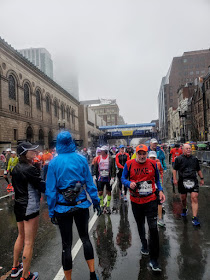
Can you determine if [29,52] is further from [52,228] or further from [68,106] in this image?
[52,228]

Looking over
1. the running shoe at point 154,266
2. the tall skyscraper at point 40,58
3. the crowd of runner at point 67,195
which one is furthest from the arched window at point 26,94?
the tall skyscraper at point 40,58

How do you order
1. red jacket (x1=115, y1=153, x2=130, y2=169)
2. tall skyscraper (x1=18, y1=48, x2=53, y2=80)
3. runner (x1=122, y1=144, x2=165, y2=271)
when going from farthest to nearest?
tall skyscraper (x1=18, y1=48, x2=53, y2=80)
red jacket (x1=115, y1=153, x2=130, y2=169)
runner (x1=122, y1=144, x2=165, y2=271)

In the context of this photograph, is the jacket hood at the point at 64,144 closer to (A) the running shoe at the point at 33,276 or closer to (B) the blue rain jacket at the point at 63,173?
(B) the blue rain jacket at the point at 63,173

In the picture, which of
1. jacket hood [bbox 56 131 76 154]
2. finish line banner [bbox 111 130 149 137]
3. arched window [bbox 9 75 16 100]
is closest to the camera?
jacket hood [bbox 56 131 76 154]

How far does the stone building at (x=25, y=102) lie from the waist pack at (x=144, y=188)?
17.8 meters

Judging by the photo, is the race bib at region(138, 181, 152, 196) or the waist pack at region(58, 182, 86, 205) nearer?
the waist pack at region(58, 182, 86, 205)

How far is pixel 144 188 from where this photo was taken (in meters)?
3.45

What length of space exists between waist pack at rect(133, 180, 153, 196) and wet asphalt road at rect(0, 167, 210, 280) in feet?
3.59

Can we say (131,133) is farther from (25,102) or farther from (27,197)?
(27,197)

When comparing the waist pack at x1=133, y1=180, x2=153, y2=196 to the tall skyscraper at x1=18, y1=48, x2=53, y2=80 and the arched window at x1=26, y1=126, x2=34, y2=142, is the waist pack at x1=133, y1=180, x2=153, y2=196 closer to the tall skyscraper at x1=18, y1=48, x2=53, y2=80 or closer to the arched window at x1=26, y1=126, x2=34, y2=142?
the arched window at x1=26, y1=126, x2=34, y2=142

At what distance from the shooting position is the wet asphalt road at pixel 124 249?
10.2ft

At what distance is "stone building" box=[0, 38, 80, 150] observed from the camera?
942 inches

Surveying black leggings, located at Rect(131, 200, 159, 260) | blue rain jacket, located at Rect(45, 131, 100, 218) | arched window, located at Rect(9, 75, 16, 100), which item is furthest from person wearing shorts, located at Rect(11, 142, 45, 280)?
arched window, located at Rect(9, 75, 16, 100)

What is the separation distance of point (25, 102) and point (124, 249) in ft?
93.6
